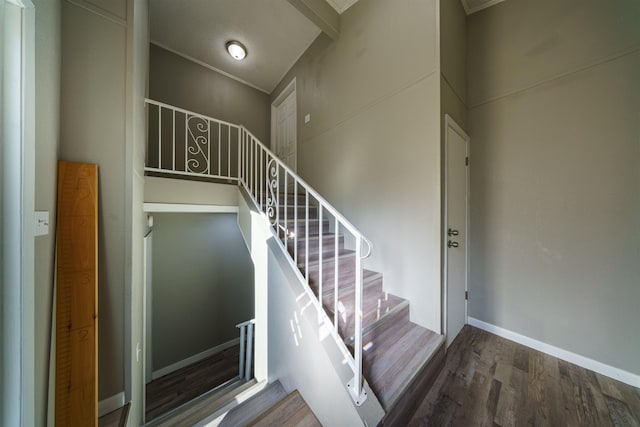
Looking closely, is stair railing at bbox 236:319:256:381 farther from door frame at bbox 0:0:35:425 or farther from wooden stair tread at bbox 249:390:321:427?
door frame at bbox 0:0:35:425

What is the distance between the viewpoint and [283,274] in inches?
65.1

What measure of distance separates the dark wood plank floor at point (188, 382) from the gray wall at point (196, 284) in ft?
0.70

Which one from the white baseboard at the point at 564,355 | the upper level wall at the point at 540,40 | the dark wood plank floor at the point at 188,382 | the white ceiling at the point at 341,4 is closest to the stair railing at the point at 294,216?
the white baseboard at the point at 564,355

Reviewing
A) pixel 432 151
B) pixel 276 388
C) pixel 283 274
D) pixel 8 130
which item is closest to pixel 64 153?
pixel 8 130

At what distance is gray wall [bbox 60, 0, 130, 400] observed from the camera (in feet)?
3.15

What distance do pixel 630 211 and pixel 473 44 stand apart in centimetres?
216

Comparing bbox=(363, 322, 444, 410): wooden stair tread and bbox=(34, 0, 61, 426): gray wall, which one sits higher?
bbox=(34, 0, 61, 426): gray wall

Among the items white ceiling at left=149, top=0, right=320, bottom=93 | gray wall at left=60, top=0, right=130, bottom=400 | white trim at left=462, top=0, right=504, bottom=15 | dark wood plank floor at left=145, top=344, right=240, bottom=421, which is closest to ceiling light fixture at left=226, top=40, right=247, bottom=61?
white ceiling at left=149, top=0, right=320, bottom=93

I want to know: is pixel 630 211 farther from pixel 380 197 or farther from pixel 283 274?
pixel 283 274

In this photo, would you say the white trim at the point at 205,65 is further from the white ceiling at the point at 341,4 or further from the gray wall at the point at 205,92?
the white ceiling at the point at 341,4

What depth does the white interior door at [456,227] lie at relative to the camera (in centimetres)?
182

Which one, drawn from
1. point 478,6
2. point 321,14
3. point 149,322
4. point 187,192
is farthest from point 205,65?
point 149,322

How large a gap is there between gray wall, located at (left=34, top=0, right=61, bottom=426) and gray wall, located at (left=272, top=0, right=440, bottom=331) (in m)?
2.15

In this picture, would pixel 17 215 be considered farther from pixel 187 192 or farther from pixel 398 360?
pixel 398 360
